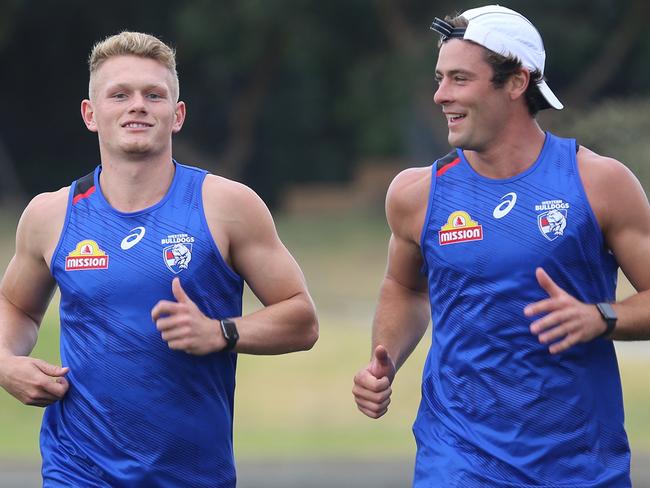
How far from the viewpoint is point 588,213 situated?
5.11 meters

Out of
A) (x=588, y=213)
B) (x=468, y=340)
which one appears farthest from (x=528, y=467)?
(x=588, y=213)

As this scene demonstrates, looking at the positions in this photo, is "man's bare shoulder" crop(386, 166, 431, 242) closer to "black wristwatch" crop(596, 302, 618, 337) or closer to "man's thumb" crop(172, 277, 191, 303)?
"black wristwatch" crop(596, 302, 618, 337)

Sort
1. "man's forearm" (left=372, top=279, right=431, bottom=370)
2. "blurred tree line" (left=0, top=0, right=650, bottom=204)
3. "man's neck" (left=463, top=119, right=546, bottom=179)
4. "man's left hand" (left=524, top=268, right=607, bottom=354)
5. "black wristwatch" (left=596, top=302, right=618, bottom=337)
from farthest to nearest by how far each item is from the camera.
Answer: "blurred tree line" (left=0, top=0, right=650, bottom=204), "man's forearm" (left=372, top=279, right=431, bottom=370), "man's neck" (left=463, top=119, right=546, bottom=179), "black wristwatch" (left=596, top=302, right=618, bottom=337), "man's left hand" (left=524, top=268, right=607, bottom=354)

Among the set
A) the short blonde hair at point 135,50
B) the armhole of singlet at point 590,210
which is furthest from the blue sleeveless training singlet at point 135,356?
the armhole of singlet at point 590,210

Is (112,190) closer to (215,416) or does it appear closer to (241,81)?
(215,416)

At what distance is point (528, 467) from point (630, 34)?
30394mm

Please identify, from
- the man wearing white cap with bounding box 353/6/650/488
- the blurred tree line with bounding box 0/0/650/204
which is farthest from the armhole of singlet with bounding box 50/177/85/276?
the blurred tree line with bounding box 0/0/650/204

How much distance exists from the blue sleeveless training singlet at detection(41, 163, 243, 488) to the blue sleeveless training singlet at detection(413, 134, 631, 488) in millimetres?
799

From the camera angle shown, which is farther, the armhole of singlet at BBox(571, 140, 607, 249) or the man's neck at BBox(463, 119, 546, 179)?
the man's neck at BBox(463, 119, 546, 179)

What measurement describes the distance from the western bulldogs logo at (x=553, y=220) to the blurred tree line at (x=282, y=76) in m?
24.6

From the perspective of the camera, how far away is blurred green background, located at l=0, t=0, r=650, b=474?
1188 inches

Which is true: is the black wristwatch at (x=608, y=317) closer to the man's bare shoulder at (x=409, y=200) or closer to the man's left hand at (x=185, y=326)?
the man's bare shoulder at (x=409, y=200)

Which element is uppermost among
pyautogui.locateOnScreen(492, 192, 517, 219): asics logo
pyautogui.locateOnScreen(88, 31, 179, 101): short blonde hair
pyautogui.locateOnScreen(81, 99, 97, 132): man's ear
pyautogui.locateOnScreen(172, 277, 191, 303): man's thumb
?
pyautogui.locateOnScreen(88, 31, 179, 101): short blonde hair

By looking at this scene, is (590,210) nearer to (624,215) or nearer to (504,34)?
(624,215)
